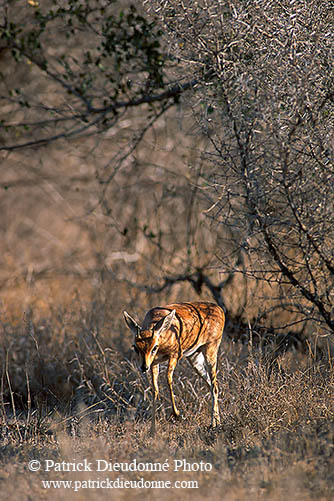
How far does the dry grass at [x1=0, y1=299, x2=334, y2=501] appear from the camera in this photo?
422 cm

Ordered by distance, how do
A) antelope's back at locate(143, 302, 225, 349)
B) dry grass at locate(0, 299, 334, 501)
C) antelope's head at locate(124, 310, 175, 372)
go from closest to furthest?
dry grass at locate(0, 299, 334, 501) < antelope's head at locate(124, 310, 175, 372) < antelope's back at locate(143, 302, 225, 349)

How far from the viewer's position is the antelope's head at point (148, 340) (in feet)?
16.0

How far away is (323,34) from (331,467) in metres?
3.65

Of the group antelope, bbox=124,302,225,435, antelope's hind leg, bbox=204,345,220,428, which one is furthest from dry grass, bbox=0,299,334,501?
antelope, bbox=124,302,225,435

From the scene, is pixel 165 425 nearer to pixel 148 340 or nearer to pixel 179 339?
pixel 179 339

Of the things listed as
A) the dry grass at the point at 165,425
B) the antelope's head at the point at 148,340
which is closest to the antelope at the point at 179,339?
the antelope's head at the point at 148,340

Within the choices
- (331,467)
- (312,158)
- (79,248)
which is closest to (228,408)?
(331,467)

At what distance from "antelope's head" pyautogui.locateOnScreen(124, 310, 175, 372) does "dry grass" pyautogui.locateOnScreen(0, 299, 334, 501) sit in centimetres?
70

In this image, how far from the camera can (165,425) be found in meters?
5.96

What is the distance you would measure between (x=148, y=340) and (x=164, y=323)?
7.6 inches

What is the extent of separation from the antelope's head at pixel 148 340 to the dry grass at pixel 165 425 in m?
0.70

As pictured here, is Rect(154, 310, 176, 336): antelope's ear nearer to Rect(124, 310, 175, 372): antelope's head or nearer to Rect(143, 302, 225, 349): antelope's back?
Rect(124, 310, 175, 372): antelope's head

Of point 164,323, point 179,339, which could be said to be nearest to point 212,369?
point 179,339

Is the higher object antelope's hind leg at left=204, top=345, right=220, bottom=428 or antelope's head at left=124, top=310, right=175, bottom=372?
antelope's head at left=124, top=310, right=175, bottom=372
